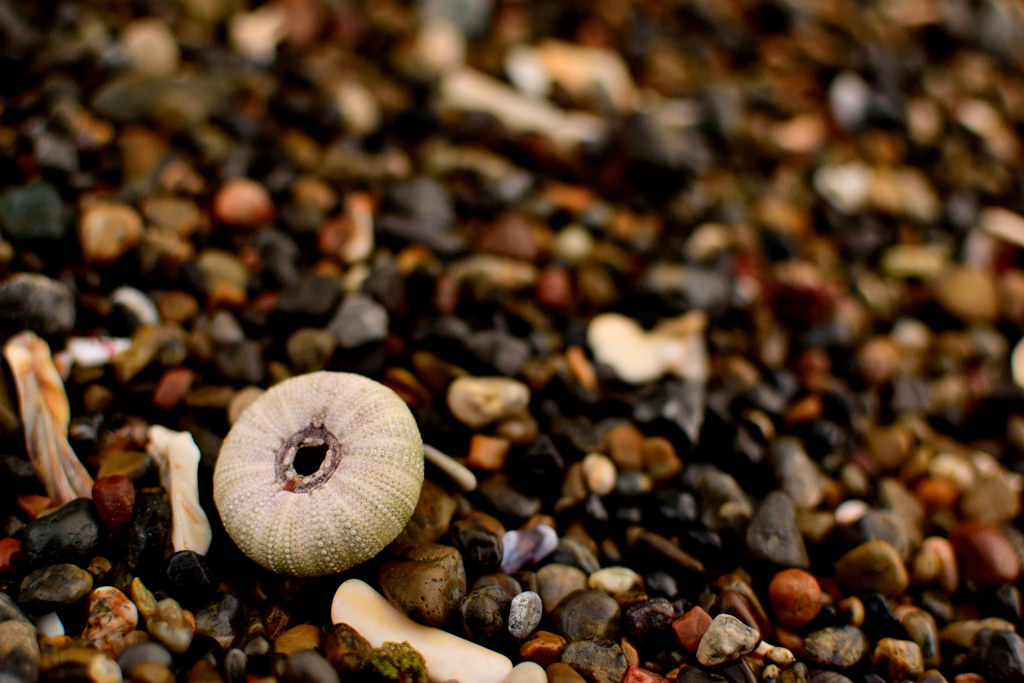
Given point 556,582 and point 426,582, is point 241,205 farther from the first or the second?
point 556,582

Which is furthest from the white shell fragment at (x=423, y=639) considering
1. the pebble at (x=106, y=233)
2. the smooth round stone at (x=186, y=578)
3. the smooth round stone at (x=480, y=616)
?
the pebble at (x=106, y=233)

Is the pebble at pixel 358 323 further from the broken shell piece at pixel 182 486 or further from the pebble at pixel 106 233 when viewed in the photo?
the pebble at pixel 106 233

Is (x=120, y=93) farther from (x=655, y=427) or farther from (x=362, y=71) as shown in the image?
(x=655, y=427)

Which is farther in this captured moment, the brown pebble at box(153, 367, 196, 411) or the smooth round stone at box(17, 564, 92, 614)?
the brown pebble at box(153, 367, 196, 411)

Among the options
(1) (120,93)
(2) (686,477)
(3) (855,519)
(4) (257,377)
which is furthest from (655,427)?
(1) (120,93)

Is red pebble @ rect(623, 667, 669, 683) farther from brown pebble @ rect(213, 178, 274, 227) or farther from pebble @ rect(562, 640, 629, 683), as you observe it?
brown pebble @ rect(213, 178, 274, 227)

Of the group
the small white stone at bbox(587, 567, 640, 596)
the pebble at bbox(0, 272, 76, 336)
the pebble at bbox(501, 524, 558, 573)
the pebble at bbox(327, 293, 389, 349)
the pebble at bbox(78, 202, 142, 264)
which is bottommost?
the small white stone at bbox(587, 567, 640, 596)

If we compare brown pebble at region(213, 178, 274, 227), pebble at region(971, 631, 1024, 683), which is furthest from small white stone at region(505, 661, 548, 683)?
brown pebble at region(213, 178, 274, 227)
